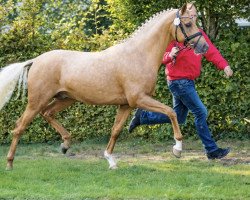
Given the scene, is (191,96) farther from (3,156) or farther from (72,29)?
(72,29)

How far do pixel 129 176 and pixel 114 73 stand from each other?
1.38 meters

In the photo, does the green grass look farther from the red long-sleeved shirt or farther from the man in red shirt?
the red long-sleeved shirt

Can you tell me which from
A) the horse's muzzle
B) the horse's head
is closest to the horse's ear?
the horse's head

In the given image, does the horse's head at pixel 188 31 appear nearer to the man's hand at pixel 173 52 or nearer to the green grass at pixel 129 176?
the man's hand at pixel 173 52

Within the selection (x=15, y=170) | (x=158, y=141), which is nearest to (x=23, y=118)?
(x=15, y=170)

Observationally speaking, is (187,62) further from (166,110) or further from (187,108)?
(166,110)

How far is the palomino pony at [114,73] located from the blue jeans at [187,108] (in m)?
0.64

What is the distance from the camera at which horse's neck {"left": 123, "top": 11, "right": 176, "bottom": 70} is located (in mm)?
8148

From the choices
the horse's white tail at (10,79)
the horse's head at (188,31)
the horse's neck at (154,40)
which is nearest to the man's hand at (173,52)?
the horse's neck at (154,40)

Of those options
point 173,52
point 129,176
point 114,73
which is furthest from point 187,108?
point 129,176

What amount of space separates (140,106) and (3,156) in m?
3.32

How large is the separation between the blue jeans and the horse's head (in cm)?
71

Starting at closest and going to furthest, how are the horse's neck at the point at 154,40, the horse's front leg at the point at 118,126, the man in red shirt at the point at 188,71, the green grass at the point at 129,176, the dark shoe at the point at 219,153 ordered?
the green grass at the point at 129,176
the horse's neck at the point at 154,40
the horse's front leg at the point at 118,126
the man in red shirt at the point at 188,71
the dark shoe at the point at 219,153

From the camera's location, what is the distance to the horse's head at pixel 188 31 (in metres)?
8.06
